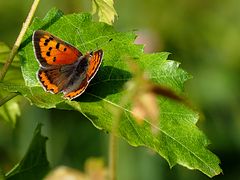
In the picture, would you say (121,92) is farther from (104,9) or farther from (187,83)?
(187,83)

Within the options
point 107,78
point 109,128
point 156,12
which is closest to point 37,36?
point 107,78

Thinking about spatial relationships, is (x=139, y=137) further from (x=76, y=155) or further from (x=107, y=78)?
(x=76, y=155)

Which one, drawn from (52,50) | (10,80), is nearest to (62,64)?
(52,50)

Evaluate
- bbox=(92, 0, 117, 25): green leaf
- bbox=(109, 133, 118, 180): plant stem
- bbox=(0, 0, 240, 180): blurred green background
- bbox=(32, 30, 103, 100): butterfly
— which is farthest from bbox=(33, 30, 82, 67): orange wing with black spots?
bbox=(0, 0, 240, 180): blurred green background

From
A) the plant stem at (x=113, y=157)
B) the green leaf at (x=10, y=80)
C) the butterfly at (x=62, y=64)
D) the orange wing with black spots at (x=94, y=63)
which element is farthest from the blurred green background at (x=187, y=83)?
the plant stem at (x=113, y=157)

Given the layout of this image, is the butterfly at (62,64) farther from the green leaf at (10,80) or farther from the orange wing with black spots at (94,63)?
the green leaf at (10,80)

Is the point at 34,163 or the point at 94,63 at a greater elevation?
the point at 94,63

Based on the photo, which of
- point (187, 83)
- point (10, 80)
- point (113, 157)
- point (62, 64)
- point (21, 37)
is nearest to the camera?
point (113, 157)
